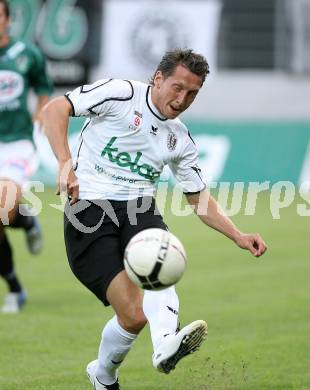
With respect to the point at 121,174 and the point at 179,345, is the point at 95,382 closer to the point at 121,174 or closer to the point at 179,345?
the point at 179,345

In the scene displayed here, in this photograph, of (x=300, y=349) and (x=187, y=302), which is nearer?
(x=300, y=349)

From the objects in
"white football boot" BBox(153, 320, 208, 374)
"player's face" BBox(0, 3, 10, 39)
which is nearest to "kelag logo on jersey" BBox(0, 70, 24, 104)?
"player's face" BBox(0, 3, 10, 39)

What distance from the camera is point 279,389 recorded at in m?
6.65

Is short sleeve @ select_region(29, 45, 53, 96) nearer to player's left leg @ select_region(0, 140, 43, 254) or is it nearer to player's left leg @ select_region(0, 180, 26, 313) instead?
player's left leg @ select_region(0, 140, 43, 254)

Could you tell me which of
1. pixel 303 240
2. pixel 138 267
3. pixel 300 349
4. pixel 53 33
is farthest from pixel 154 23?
pixel 138 267

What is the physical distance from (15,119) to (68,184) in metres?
4.32

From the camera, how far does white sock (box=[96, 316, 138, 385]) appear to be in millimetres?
6172

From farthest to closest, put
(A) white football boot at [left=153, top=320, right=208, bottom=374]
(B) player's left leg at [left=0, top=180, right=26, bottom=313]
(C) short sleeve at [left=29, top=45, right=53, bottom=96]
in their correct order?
(C) short sleeve at [left=29, top=45, right=53, bottom=96]
(B) player's left leg at [left=0, top=180, right=26, bottom=313]
(A) white football boot at [left=153, top=320, right=208, bottom=374]

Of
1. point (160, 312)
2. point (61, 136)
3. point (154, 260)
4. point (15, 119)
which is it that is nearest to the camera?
point (154, 260)

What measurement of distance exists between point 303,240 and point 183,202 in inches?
169

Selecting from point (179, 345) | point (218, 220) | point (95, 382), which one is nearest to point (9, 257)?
point (95, 382)

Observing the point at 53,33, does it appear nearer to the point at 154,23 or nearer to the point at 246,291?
the point at 154,23

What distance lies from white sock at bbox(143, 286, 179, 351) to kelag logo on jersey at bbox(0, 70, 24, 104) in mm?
4254

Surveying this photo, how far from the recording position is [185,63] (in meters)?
6.18
